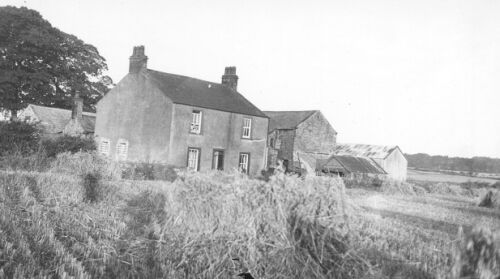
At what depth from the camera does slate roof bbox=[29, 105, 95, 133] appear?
40.2 m

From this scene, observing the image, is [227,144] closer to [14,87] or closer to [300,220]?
[300,220]

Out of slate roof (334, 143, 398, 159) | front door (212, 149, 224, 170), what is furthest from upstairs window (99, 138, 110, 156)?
slate roof (334, 143, 398, 159)

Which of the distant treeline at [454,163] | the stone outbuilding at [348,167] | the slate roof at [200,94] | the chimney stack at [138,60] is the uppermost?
the chimney stack at [138,60]

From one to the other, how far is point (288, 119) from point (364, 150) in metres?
11.3

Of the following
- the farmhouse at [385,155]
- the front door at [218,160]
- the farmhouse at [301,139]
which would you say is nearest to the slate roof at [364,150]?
the farmhouse at [385,155]

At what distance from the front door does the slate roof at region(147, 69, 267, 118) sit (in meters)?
3.46

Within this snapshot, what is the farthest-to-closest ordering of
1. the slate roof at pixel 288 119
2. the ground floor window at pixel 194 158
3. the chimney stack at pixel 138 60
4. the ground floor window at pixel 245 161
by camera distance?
the slate roof at pixel 288 119
the ground floor window at pixel 245 161
the chimney stack at pixel 138 60
the ground floor window at pixel 194 158

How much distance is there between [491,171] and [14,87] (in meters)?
76.2

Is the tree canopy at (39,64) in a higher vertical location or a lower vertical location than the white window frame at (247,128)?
higher

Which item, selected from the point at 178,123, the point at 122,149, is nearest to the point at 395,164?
the point at 178,123

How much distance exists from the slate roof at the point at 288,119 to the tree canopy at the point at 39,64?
24.2 metres

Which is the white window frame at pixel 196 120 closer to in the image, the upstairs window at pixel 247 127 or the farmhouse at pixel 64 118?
the upstairs window at pixel 247 127

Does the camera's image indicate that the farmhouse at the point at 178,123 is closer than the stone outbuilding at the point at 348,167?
Yes

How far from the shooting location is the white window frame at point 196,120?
28453 mm
